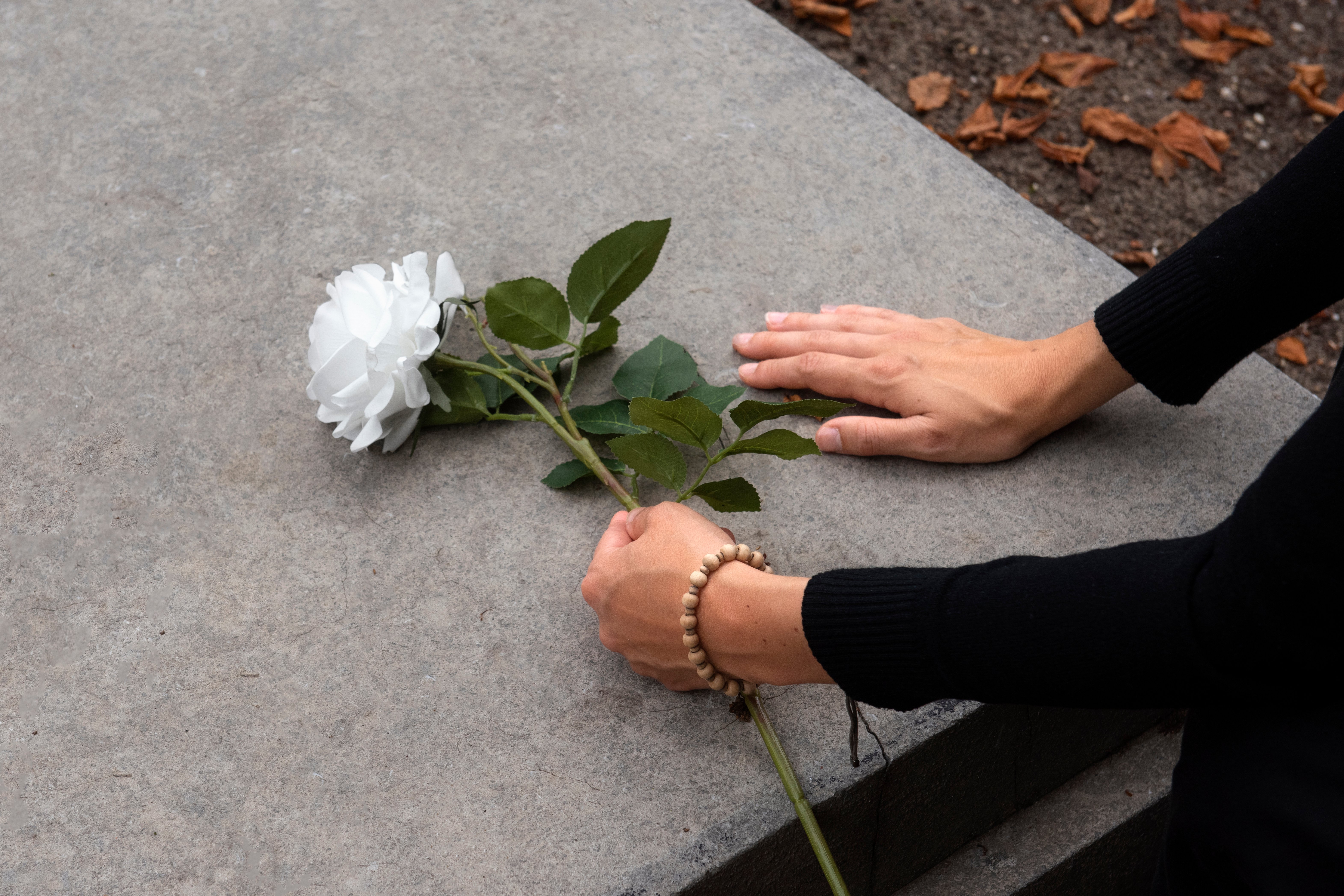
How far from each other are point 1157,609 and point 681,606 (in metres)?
0.42

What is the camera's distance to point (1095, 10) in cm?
259

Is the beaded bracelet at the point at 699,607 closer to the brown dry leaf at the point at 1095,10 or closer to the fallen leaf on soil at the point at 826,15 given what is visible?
the fallen leaf on soil at the point at 826,15

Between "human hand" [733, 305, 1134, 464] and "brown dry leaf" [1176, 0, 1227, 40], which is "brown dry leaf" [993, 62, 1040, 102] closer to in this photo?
"brown dry leaf" [1176, 0, 1227, 40]

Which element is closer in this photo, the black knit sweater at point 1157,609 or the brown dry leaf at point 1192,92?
the black knit sweater at point 1157,609

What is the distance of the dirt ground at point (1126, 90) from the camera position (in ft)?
7.48

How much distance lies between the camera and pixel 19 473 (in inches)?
49.3

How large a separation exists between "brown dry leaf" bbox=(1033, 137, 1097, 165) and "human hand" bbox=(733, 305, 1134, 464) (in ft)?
3.95

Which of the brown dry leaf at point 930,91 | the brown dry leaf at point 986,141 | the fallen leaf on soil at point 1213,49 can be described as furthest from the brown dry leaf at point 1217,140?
the brown dry leaf at point 930,91

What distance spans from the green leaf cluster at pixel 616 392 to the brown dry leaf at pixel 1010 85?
4.83ft

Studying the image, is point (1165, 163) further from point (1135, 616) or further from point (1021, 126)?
point (1135, 616)

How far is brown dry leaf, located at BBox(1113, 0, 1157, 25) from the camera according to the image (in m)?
2.60

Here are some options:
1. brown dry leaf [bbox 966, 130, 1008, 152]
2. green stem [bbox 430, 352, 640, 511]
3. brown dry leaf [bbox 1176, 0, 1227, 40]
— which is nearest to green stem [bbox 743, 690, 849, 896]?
green stem [bbox 430, 352, 640, 511]

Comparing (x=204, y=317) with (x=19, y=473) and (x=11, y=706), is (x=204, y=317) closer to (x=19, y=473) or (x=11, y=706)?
(x=19, y=473)

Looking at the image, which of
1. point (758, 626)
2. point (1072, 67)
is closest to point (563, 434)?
point (758, 626)
